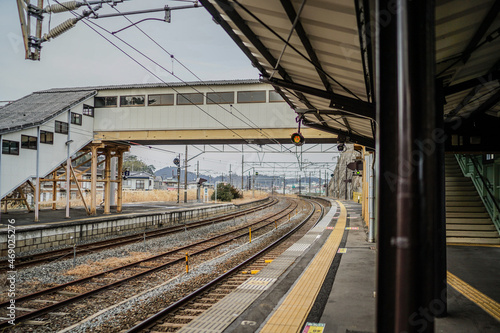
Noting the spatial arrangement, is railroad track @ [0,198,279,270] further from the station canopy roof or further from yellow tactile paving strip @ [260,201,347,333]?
the station canopy roof

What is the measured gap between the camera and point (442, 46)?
465 centimetres

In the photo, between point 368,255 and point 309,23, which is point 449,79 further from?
point 368,255

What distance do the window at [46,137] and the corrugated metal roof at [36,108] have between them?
720 millimetres

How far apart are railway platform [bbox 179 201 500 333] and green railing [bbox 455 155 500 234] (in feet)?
6.82

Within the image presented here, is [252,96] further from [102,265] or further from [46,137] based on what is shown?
[102,265]

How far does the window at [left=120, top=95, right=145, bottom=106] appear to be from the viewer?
2100 centimetres

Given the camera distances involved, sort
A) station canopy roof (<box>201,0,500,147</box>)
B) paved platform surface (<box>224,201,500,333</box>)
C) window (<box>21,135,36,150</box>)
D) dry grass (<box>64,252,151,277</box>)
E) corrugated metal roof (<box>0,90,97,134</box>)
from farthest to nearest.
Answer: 1. corrugated metal roof (<box>0,90,97,134</box>)
2. window (<box>21,135,36,150</box>)
3. dry grass (<box>64,252,151,277</box>)
4. paved platform surface (<box>224,201,500,333</box>)
5. station canopy roof (<box>201,0,500,147</box>)


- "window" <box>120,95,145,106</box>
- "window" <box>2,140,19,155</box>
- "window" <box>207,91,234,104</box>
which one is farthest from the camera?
"window" <box>120,95,145,106</box>

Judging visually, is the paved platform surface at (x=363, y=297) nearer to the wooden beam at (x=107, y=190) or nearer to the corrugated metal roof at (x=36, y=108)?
the corrugated metal roof at (x=36, y=108)

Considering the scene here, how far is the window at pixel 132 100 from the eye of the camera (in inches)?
827

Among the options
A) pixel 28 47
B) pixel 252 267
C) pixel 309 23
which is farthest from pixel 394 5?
pixel 28 47

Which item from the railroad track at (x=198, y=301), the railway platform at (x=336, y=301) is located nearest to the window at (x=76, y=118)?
the railroad track at (x=198, y=301)

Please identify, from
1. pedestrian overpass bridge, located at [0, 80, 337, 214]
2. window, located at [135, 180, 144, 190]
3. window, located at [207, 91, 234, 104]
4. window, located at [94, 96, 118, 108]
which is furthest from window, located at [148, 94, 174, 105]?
window, located at [135, 180, 144, 190]

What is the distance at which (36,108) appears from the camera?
2031cm
